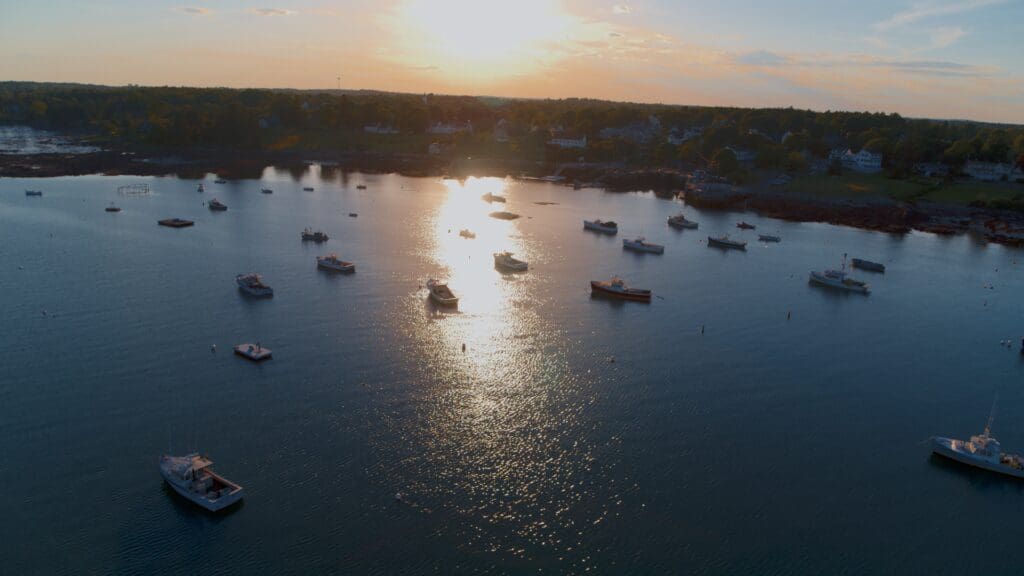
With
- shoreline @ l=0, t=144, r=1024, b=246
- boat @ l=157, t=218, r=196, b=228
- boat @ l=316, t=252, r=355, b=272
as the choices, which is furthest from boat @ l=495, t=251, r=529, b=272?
shoreline @ l=0, t=144, r=1024, b=246

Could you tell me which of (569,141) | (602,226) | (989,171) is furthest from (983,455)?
(569,141)

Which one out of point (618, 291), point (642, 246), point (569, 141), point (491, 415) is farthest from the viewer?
point (569, 141)

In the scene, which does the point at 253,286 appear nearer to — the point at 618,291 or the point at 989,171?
the point at 618,291

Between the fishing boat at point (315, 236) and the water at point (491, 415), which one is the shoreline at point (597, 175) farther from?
the fishing boat at point (315, 236)

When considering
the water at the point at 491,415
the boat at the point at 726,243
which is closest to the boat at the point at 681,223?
the boat at the point at 726,243

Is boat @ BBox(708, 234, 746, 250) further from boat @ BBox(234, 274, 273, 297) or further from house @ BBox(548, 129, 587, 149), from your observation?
house @ BBox(548, 129, 587, 149)

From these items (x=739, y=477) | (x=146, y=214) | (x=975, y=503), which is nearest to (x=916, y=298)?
Answer: (x=975, y=503)
